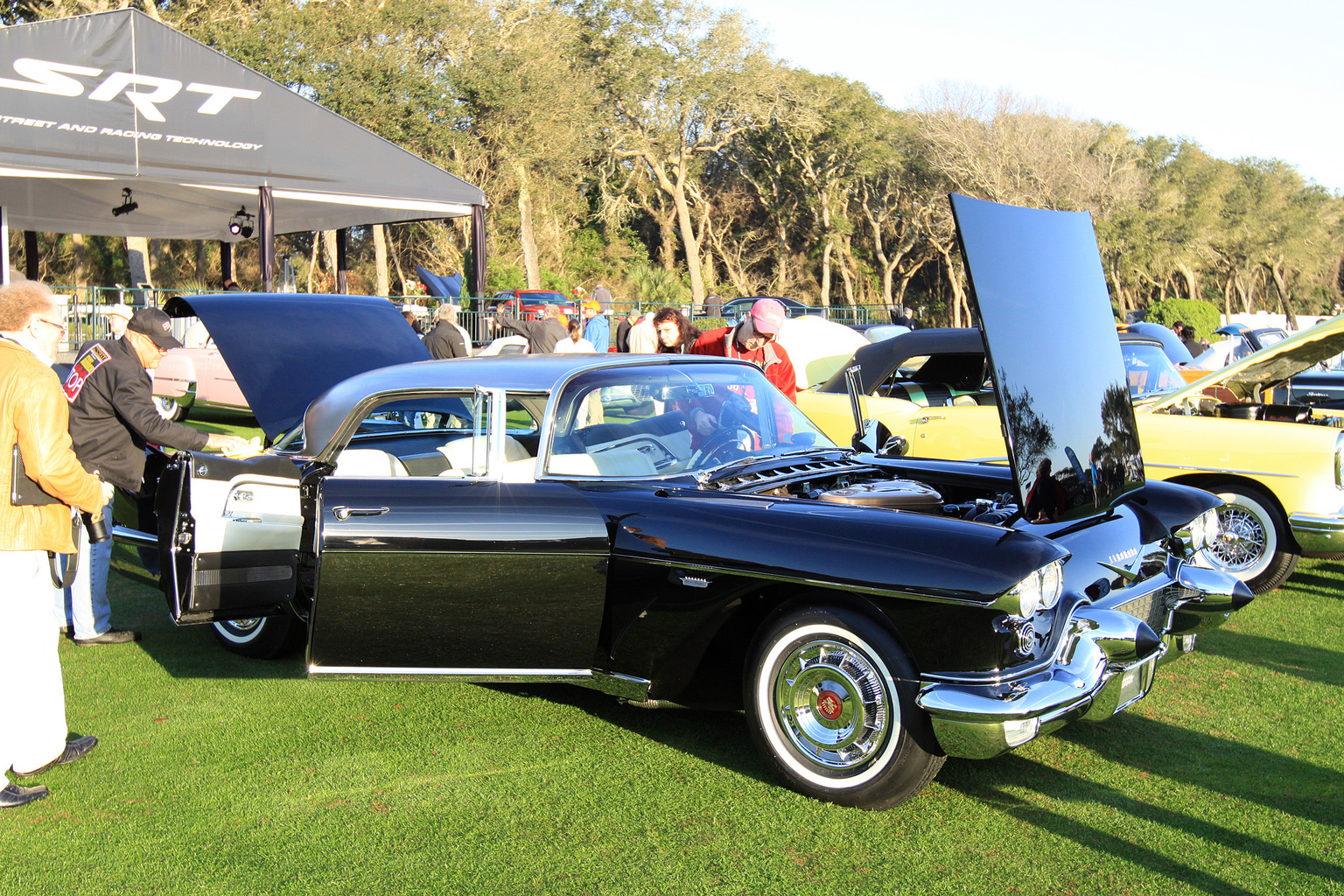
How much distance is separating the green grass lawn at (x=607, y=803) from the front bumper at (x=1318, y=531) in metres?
1.46

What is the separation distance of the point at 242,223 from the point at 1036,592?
59.4 feet

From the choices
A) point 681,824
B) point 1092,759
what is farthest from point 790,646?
point 1092,759

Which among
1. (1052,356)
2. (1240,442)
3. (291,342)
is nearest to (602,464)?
(1052,356)

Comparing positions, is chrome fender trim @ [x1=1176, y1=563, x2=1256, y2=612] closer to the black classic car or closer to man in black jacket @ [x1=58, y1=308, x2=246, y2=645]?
the black classic car

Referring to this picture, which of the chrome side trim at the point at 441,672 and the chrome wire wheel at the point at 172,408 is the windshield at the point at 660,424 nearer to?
the chrome side trim at the point at 441,672

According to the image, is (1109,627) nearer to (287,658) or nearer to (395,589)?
(395,589)

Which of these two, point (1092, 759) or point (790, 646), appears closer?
point (790, 646)

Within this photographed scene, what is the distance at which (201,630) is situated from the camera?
613 centimetres

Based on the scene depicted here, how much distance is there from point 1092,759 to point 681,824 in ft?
5.60

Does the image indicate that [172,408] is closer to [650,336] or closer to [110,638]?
[110,638]

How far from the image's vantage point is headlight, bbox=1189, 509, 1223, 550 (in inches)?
189

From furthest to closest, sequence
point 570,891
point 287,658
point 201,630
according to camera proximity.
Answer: point 201,630 → point 287,658 → point 570,891

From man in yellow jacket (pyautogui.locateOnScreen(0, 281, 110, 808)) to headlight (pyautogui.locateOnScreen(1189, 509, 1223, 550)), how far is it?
15.1 feet

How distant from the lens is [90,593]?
574 centimetres
